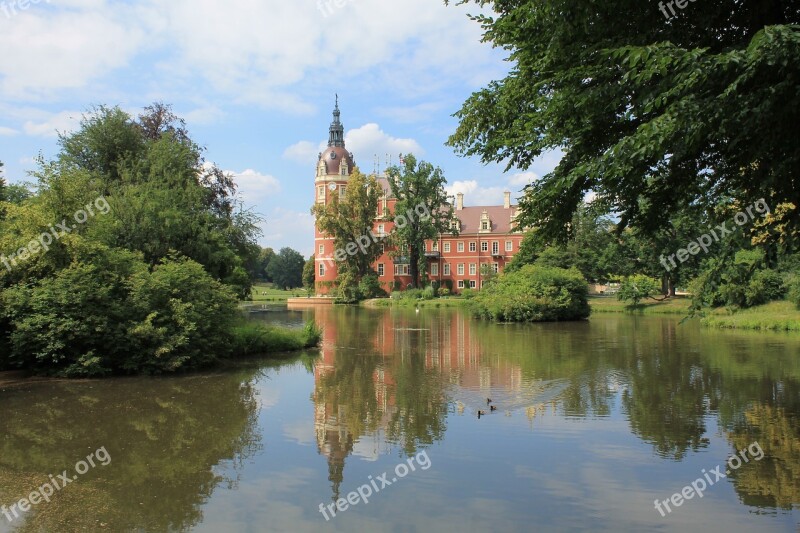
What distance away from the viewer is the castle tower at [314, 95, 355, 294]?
82.2 meters

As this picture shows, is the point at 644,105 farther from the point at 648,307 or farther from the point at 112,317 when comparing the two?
the point at 648,307

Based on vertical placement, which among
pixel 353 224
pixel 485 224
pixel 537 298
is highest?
pixel 485 224

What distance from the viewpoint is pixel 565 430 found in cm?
1162

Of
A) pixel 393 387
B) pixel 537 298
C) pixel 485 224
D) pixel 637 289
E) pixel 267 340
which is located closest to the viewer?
pixel 393 387

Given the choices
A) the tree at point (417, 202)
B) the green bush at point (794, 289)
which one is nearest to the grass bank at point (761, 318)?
the green bush at point (794, 289)

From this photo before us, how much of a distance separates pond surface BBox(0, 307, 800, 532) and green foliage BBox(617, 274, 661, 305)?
36066 millimetres

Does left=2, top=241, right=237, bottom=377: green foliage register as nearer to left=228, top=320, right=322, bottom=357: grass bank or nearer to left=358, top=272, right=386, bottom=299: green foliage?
left=228, top=320, right=322, bottom=357: grass bank

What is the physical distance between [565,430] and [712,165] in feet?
18.2

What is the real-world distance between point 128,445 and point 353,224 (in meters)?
57.9

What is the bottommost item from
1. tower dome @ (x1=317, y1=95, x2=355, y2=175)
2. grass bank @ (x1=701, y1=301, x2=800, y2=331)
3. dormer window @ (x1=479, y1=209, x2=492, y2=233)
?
grass bank @ (x1=701, y1=301, x2=800, y2=331)

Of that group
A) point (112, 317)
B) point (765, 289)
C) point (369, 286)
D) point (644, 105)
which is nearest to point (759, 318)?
point (765, 289)

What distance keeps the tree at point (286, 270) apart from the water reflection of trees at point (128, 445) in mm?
115879

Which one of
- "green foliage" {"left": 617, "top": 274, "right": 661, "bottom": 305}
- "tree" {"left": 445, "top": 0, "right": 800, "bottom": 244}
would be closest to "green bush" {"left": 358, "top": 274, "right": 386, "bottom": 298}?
"green foliage" {"left": 617, "top": 274, "right": 661, "bottom": 305}

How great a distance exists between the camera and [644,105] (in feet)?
26.1
